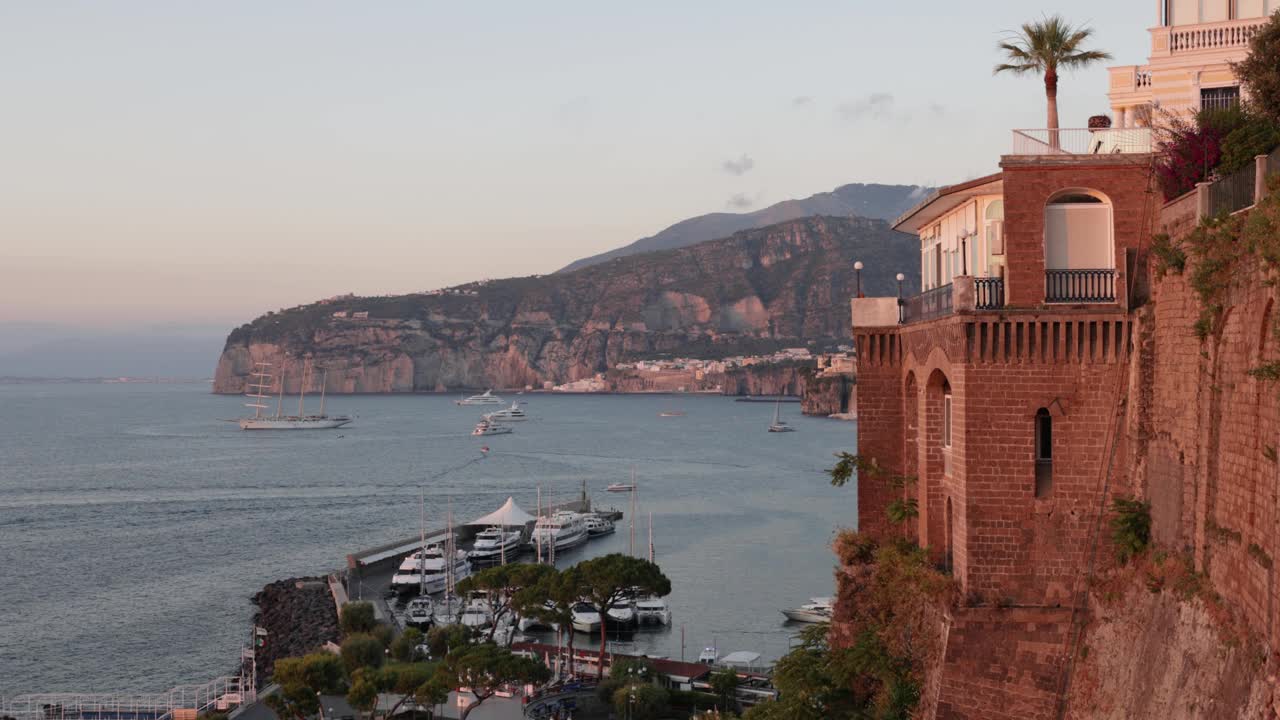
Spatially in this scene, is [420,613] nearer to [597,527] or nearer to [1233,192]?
[597,527]

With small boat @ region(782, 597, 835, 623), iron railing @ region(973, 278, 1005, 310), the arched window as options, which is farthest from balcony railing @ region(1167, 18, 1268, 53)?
small boat @ region(782, 597, 835, 623)

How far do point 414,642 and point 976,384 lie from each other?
27865 millimetres

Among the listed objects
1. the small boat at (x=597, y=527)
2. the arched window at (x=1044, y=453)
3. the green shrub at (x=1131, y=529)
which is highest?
the arched window at (x=1044, y=453)

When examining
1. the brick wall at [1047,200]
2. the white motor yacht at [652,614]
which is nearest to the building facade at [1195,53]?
the brick wall at [1047,200]

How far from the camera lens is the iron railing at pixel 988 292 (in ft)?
59.1

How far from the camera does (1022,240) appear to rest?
1778 cm

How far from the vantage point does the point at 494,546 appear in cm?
7162

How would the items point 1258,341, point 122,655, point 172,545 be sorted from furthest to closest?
point 172,545, point 122,655, point 1258,341

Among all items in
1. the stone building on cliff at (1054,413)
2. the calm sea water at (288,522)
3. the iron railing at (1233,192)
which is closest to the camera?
the iron railing at (1233,192)

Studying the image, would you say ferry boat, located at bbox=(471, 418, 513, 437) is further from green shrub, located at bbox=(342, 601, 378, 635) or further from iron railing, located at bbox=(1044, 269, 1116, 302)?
iron railing, located at bbox=(1044, 269, 1116, 302)

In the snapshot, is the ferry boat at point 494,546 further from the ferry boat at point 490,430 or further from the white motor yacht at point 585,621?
the ferry boat at point 490,430

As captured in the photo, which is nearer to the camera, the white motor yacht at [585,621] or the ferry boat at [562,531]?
the white motor yacht at [585,621]

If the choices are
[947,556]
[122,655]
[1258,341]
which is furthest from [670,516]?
[1258,341]

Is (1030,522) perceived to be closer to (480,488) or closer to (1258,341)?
(1258,341)
